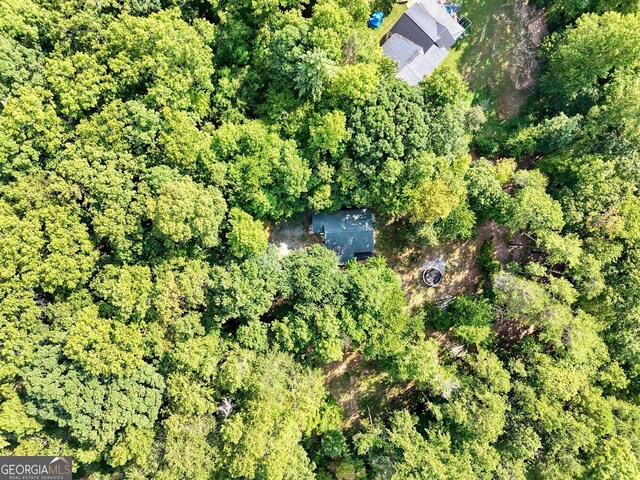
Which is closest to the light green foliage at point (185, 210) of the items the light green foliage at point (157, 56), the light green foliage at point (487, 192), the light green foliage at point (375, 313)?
the light green foliage at point (157, 56)

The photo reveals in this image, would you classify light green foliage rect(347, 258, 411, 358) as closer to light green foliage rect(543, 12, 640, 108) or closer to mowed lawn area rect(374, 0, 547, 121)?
mowed lawn area rect(374, 0, 547, 121)

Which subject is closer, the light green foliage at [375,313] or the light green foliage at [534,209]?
the light green foliage at [375,313]

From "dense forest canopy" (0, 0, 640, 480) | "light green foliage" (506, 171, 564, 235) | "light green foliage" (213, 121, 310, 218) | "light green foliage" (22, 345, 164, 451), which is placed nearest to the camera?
"light green foliage" (22, 345, 164, 451)

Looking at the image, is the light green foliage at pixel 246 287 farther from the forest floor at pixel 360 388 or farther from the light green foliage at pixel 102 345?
the forest floor at pixel 360 388

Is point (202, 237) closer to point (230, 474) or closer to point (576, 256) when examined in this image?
point (230, 474)

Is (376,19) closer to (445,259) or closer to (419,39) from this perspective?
(419,39)

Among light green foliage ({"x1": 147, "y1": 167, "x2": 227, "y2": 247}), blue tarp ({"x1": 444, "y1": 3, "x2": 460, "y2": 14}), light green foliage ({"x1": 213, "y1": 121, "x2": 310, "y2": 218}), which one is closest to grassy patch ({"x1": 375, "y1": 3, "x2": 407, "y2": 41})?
blue tarp ({"x1": 444, "y1": 3, "x2": 460, "y2": 14})
